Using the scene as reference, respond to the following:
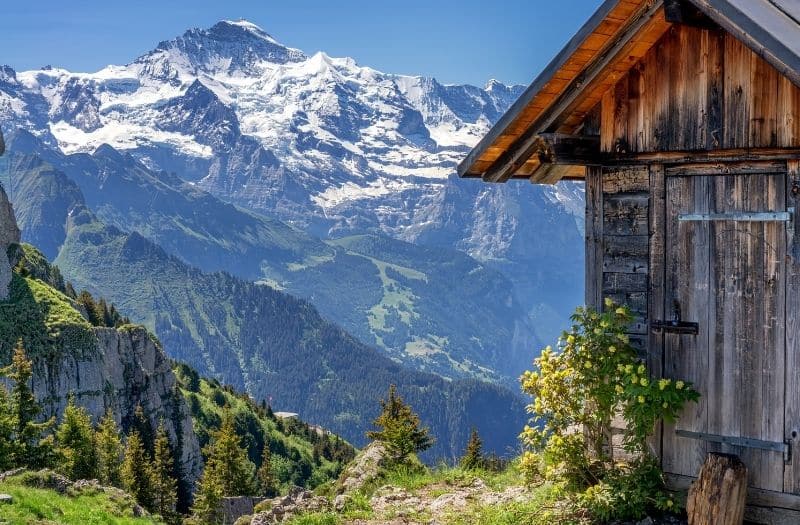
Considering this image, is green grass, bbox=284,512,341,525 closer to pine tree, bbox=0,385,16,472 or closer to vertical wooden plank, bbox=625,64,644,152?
vertical wooden plank, bbox=625,64,644,152

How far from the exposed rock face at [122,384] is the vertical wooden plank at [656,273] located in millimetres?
85329

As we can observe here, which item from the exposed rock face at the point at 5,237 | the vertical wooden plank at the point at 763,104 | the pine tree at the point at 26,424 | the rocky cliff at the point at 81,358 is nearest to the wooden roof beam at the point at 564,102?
the vertical wooden plank at the point at 763,104

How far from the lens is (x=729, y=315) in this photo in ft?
36.8

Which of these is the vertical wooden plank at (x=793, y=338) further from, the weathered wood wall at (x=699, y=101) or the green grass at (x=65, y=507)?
the green grass at (x=65, y=507)

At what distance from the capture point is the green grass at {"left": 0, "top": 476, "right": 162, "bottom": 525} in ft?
60.4

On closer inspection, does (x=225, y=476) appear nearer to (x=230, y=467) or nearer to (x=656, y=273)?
(x=230, y=467)

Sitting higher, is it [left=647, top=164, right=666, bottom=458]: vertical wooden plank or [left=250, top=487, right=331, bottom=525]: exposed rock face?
[left=647, top=164, right=666, bottom=458]: vertical wooden plank

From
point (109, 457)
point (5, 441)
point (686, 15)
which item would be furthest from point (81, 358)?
point (686, 15)

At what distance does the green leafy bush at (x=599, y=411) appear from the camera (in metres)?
11.3

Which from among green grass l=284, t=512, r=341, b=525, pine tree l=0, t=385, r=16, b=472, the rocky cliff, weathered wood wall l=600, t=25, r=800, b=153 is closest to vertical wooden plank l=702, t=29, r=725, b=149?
weathered wood wall l=600, t=25, r=800, b=153

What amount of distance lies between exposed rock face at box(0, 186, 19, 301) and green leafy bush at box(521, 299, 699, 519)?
95523 millimetres

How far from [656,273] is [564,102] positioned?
9.42ft

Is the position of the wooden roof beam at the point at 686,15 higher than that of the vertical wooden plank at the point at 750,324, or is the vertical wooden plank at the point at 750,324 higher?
the wooden roof beam at the point at 686,15

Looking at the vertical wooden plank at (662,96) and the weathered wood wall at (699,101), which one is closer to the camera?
the weathered wood wall at (699,101)
